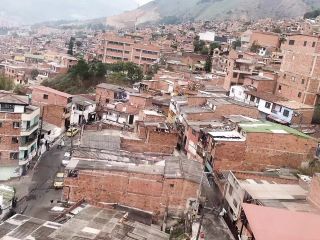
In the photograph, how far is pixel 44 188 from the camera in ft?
116

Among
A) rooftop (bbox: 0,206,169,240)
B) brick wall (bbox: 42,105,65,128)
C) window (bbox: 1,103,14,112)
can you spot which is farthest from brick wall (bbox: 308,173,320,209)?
brick wall (bbox: 42,105,65,128)

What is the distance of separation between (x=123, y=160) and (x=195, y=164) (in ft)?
17.3

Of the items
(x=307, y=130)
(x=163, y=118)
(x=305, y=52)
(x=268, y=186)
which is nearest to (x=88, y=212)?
(x=268, y=186)

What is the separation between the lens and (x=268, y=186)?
28250 millimetres

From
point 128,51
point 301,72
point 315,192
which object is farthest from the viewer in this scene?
point 128,51

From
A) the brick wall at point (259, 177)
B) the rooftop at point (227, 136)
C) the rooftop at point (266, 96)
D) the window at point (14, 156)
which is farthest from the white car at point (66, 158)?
the rooftop at point (266, 96)

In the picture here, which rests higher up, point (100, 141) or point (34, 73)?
point (100, 141)

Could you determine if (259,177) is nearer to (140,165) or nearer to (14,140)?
(140,165)

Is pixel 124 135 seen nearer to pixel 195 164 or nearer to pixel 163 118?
pixel 163 118

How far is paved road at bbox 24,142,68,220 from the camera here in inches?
1220

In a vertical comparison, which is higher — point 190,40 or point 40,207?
point 190,40

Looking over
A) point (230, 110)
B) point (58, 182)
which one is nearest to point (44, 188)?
point (58, 182)

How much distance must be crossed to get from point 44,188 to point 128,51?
57.5 metres

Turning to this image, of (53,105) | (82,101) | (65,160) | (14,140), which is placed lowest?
(65,160)
